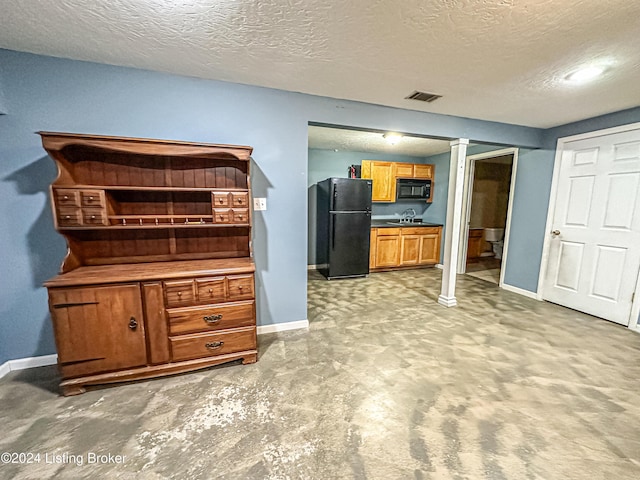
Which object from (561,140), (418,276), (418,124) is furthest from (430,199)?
(418,124)

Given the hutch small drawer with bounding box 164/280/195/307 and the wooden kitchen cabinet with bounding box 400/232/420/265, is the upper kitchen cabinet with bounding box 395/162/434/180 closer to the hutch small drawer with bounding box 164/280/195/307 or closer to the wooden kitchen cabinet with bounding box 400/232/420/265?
the wooden kitchen cabinet with bounding box 400/232/420/265

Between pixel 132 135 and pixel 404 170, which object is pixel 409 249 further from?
pixel 132 135

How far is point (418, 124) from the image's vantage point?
Result: 2.80 meters

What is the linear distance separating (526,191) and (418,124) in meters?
2.08

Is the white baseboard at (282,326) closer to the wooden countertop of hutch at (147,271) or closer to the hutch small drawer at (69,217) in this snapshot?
the wooden countertop of hutch at (147,271)

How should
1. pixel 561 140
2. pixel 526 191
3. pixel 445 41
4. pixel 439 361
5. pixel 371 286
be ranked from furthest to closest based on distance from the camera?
pixel 371 286, pixel 526 191, pixel 561 140, pixel 439 361, pixel 445 41

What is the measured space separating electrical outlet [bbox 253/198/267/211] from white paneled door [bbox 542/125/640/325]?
3616mm

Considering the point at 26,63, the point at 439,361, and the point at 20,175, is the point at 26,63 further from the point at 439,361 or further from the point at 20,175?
the point at 439,361

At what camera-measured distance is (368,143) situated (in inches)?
165

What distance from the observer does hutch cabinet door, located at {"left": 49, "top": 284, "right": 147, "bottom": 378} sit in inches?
64.1

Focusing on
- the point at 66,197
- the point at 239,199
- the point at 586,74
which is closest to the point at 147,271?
the point at 66,197

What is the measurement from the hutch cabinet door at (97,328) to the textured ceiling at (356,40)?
1.53 metres

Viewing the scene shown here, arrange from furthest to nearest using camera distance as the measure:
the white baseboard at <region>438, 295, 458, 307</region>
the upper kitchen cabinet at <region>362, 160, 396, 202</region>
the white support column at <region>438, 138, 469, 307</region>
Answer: the upper kitchen cabinet at <region>362, 160, 396, 202</region> < the white baseboard at <region>438, 295, 458, 307</region> < the white support column at <region>438, 138, 469, 307</region>

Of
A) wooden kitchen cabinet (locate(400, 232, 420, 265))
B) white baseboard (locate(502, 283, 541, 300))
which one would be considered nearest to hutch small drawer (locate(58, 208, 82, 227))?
wooden kitchen cabinet (locate(400, 232, 420, 265))
